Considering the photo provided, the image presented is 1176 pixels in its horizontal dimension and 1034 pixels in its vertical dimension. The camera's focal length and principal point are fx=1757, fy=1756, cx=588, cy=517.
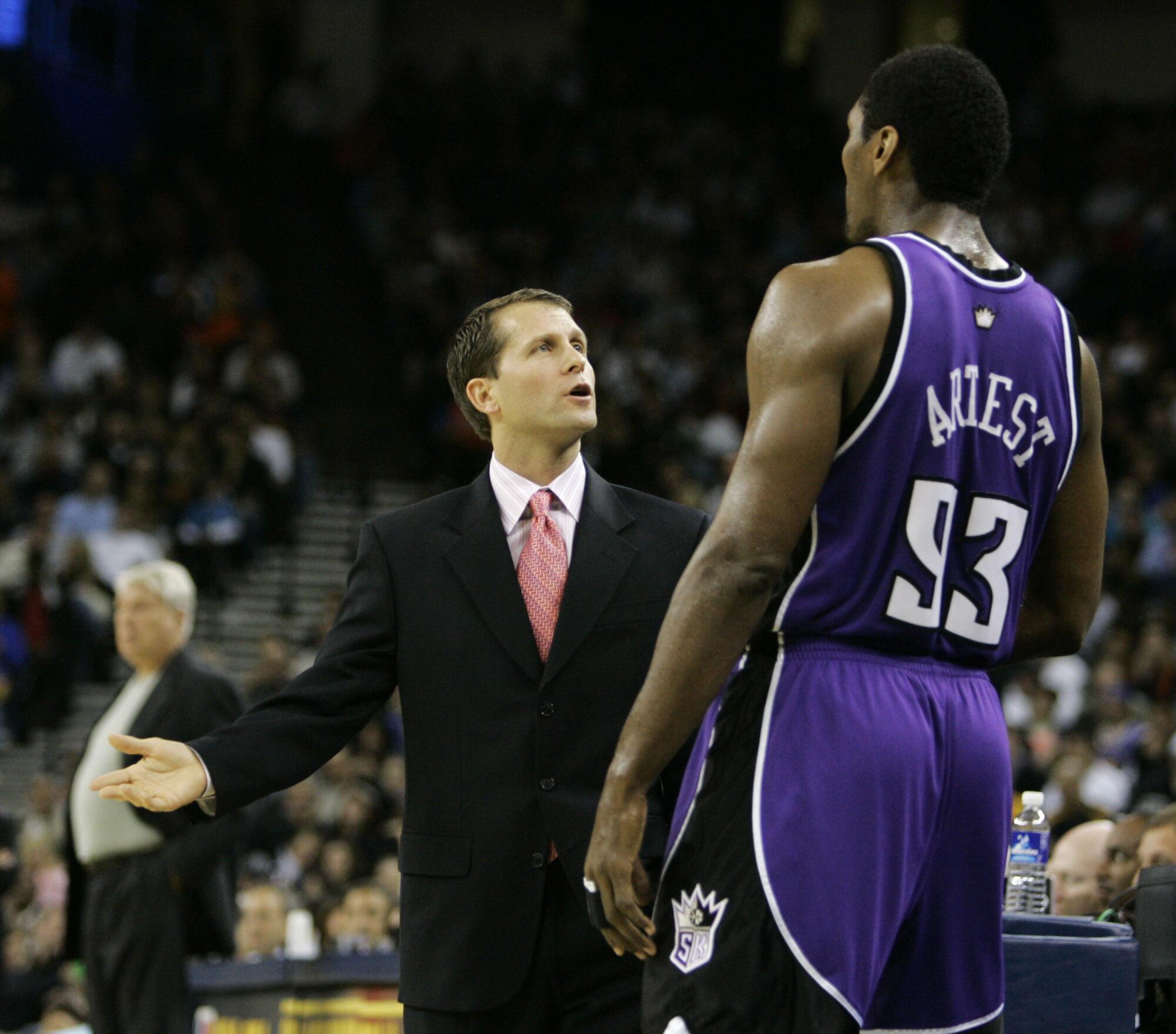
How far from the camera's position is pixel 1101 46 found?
2033 cm

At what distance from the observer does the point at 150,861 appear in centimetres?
629

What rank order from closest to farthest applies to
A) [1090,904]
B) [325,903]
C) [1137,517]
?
[1090,904]
[325,903]
[1137,517]

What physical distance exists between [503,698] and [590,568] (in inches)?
12.5

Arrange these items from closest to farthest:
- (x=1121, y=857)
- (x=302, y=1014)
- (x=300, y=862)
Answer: (x=1121, y=857) → (x=302, y=1014) → (x=300, y=862)

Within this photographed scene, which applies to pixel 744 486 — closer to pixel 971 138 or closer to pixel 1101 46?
pixel 971 138

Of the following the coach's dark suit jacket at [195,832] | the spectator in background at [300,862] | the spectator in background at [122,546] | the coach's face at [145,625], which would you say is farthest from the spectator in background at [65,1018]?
the spectator in background at [122,546]

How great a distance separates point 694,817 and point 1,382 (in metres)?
13.0

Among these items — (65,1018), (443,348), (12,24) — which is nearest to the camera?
(65,1018)

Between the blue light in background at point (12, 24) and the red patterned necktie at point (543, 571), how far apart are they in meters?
15.3

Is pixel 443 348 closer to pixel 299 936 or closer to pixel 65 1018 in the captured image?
pixel 65 1018

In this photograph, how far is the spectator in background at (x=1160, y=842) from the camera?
4.49 meters

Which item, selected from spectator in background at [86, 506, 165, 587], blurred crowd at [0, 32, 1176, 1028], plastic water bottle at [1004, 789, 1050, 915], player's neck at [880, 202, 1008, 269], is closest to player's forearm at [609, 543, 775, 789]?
player's neck at [880, 202, 1008, 269]

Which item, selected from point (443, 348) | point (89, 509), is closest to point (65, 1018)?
point (89, 509)

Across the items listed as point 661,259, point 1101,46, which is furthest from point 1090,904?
point 1101,46
